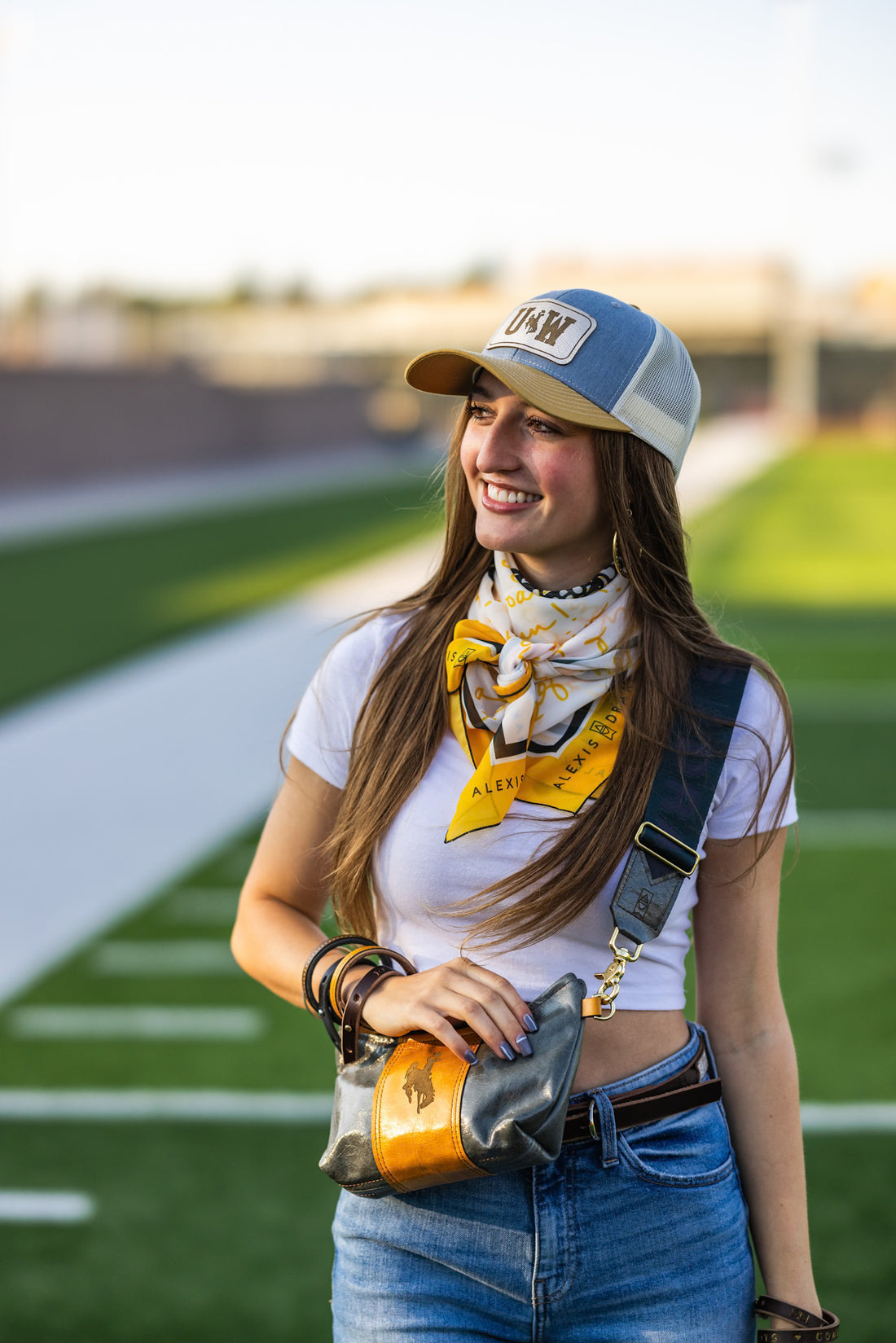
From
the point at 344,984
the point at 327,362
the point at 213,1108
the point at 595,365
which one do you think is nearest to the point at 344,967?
the point at 344,984

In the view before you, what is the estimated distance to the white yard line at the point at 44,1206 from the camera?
13.9ft

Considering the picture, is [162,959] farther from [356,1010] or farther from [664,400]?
[664,400]

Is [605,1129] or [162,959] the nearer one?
[605,1129]

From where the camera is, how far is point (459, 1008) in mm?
1859

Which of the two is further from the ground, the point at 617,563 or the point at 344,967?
the point at 617,563

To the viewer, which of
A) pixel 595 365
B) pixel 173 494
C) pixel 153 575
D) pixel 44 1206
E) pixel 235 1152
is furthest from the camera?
pixel 173 494

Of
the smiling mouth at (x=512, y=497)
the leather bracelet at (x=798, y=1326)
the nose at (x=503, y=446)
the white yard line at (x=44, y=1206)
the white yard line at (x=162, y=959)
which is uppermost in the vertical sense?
the nose at (x=503, y=446)

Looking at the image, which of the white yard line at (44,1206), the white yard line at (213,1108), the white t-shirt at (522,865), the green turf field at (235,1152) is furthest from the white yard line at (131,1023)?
the white t-shirt at (522,865)

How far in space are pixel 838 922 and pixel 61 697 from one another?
19.4 ft

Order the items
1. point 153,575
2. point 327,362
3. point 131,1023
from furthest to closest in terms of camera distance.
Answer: point 327,362 → point 153,575 → point 131,1023

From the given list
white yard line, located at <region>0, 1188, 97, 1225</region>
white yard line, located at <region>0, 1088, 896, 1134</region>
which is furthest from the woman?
white yard line, located at <region>0, 1088, 896, 1134</region>

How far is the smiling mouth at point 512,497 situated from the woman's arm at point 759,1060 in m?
0.53

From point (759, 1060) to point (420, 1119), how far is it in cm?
55

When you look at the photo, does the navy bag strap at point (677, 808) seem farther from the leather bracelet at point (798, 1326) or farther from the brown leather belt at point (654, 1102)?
the leather bracelet at point (798, 1326)
